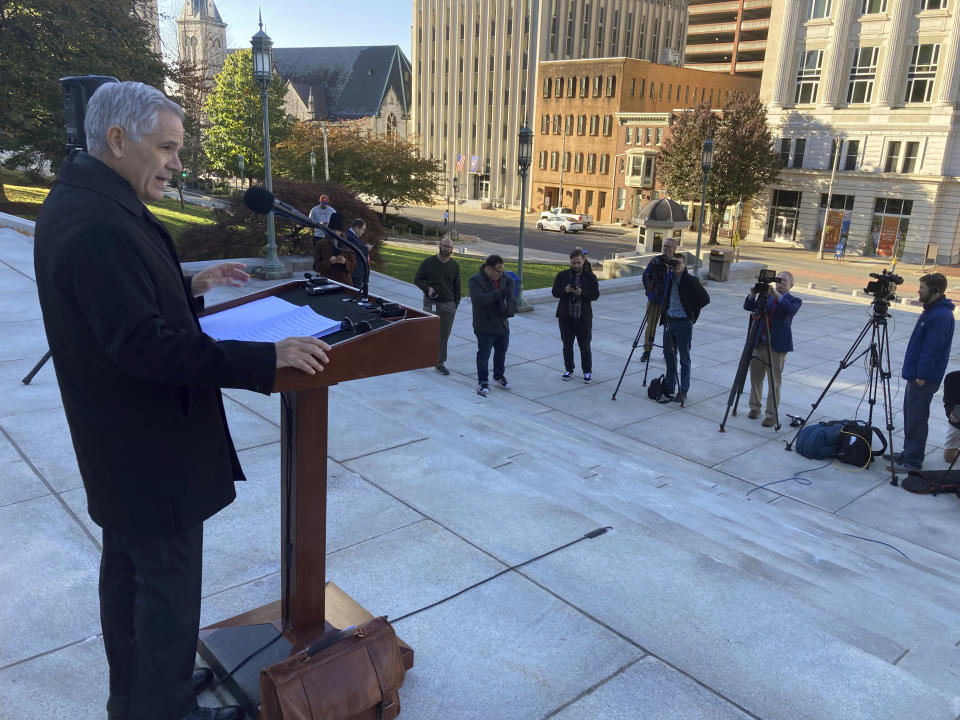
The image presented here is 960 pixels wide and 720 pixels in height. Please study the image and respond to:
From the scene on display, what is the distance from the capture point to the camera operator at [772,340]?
27.2 feet

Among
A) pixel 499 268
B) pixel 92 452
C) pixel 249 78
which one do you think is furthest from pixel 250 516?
pixel 249 78

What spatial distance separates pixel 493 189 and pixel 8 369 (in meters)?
65.9

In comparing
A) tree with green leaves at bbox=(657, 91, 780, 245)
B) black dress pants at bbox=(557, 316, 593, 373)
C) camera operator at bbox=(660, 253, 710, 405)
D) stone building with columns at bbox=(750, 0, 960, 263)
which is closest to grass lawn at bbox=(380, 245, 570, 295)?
black dress pants at bbox=(557, 316, 593, 373)

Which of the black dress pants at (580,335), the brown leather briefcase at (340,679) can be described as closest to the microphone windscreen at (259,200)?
the brown leather briefcase at (340,679)

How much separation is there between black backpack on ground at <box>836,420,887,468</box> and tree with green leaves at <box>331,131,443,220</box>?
125ft

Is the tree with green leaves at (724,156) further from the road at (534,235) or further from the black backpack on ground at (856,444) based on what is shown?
the black backpack on ground at (856,444)

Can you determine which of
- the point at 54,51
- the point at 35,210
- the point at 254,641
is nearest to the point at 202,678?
the point at 254,641

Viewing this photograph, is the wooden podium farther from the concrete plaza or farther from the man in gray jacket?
the man in gray jacket

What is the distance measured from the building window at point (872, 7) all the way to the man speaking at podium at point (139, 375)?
48680mm

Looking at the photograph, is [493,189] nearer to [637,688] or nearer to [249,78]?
[249,78]

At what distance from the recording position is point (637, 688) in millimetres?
3291

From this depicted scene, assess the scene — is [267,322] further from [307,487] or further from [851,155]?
[851,155]

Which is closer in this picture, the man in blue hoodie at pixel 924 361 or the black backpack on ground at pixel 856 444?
the man in blue hoodie at pixel 924 361

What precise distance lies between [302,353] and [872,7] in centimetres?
4919
